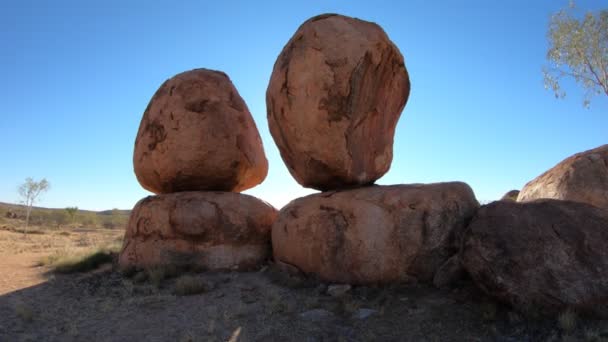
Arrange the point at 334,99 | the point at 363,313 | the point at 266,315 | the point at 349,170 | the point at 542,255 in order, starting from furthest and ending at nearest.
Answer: the point at 349,170 < the point at 334,99 < the point at 266,315 < the point at 363,313 < the point at 542,255

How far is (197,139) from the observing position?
Answer: 6.20 meters

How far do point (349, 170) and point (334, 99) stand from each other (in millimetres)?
862

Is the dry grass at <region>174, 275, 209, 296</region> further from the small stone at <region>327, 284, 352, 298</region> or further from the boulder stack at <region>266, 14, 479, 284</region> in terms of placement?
the small stone at <region>327, 284, 352, 298</region>

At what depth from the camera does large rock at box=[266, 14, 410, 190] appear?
16.1 ft

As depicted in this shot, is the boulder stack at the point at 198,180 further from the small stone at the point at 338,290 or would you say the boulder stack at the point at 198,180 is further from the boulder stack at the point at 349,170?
the small stone at the point at 338,290

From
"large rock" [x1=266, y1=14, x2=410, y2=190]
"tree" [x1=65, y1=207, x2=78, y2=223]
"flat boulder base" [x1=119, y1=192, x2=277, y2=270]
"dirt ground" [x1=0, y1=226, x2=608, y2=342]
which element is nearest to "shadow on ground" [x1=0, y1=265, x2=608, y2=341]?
"dirt ground" [x1=0, y1=226, x2=608, y2=342]

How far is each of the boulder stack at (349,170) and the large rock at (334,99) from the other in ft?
0.04

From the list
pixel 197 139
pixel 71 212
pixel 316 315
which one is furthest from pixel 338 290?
pixel 71 212

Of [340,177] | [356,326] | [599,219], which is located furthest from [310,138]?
[599,219]

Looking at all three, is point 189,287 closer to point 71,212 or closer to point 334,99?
point 334,99

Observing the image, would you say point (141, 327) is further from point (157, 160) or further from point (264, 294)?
point (157, 160)

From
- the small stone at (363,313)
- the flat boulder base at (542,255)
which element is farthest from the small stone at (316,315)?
the flat boulder base at (542,255)

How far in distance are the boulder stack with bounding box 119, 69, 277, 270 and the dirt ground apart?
53 cm

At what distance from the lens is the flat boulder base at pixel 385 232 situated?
450 cm
